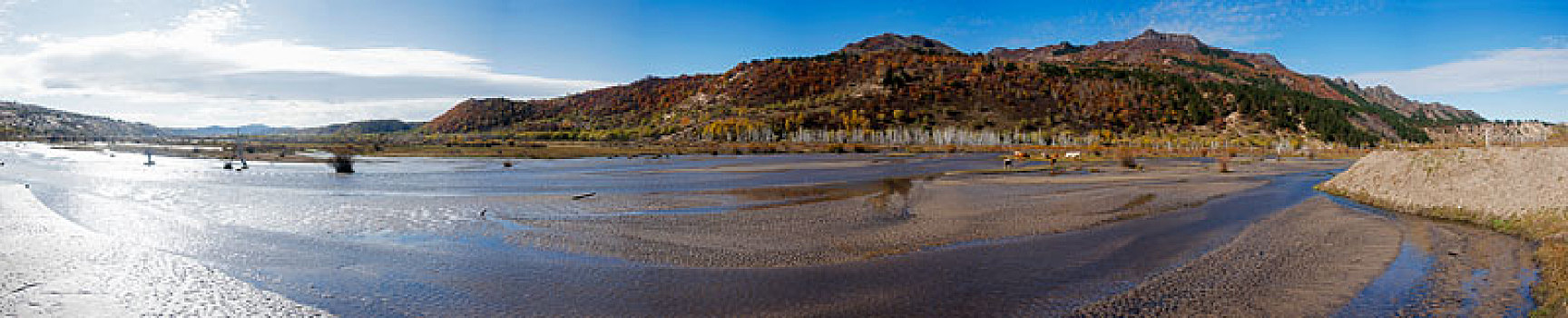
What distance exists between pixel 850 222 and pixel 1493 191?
19086 mm

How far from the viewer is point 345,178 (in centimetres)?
3959

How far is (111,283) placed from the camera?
12.3 m

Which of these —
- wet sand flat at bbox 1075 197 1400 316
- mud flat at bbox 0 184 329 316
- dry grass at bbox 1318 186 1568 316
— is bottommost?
mud flat at bbox 0 184 329 316

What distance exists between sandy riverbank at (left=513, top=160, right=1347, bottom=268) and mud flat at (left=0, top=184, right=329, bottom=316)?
243 inches

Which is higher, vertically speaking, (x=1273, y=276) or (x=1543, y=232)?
(x=1543, y=232)

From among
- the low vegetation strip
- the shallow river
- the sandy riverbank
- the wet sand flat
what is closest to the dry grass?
the low vegetation strip

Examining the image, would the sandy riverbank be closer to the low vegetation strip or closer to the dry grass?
the low vegetation strip

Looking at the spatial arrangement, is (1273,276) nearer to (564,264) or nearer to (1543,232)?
(1543,232)

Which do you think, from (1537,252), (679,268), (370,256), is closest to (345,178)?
(370,256)

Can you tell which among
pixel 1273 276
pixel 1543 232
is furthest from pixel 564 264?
pixel 1543 232

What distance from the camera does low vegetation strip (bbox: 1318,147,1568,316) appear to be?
591 inches

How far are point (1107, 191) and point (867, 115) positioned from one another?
145398mm

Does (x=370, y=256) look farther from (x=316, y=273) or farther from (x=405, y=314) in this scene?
(x=405, y=314)

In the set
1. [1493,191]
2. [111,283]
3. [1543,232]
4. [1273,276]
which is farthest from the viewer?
[1493,191]
